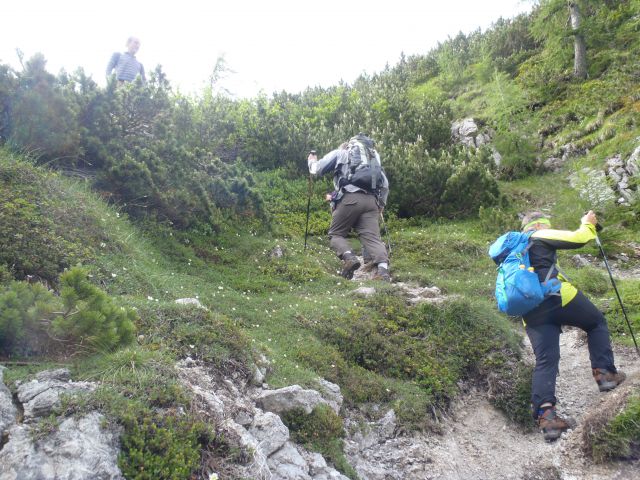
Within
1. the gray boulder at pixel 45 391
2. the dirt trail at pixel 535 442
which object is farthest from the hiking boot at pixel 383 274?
the gray boulder at pixel 45 391

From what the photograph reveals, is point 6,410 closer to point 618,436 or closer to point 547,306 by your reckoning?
point 618,436

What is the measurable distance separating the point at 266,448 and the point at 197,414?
768mm

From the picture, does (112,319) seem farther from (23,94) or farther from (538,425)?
(23,94)

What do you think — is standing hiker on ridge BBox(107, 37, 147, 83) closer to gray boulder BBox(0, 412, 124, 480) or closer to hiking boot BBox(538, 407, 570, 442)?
gray boulder BBox(0, 412, 124, 480)

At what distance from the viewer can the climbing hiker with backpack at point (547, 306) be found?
20.0 ft

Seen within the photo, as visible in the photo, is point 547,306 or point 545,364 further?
point 547,306

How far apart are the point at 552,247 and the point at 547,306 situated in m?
0.71

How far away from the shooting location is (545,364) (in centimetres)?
614

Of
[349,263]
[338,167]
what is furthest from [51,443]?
[338,167]

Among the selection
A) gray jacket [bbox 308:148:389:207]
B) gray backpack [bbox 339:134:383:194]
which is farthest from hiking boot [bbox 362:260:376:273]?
gray backpack [bbox 339:134:383:194]

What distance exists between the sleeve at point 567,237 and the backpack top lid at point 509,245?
12cm

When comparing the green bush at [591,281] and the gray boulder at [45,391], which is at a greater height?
the gray boulder at [45,391]

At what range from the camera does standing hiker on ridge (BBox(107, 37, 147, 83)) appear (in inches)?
494

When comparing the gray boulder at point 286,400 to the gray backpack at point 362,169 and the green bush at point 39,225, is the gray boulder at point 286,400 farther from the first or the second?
the gray backpack at point 362,169
